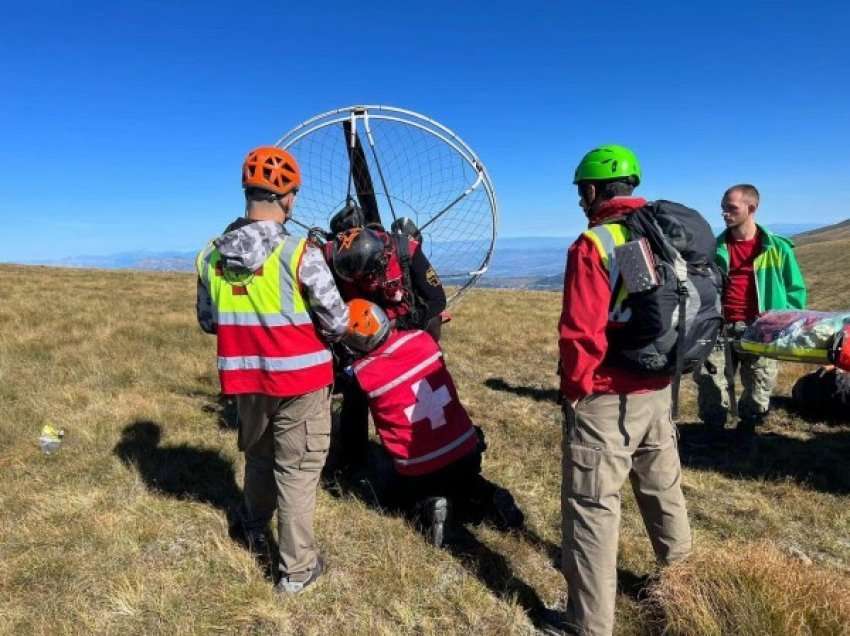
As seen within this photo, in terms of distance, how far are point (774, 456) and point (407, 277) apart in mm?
4727

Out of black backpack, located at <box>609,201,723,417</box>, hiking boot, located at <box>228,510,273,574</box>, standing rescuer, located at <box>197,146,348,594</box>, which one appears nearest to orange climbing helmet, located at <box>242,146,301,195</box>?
standing rescuer, located at <box>197,146,348,594</box>

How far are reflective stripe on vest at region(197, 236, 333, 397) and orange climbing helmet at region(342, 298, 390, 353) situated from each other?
1.68 ft

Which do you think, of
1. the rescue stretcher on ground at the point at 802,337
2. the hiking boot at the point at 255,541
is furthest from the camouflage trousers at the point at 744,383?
the hiking boot at the point at 255,541

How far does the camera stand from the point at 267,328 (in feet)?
11.7

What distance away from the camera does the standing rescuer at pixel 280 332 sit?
350cm

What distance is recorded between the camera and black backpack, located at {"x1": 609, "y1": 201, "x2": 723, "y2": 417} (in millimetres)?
2971

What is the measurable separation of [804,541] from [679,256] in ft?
10.8

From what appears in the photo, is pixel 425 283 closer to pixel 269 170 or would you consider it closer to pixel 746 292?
pixel 269 170

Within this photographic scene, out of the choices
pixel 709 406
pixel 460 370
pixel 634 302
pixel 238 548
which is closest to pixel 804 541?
pixel 709 406

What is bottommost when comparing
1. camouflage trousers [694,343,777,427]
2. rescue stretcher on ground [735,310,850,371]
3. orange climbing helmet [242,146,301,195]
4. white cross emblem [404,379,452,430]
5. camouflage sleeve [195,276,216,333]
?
camouflage trousers [694,343,777,427]

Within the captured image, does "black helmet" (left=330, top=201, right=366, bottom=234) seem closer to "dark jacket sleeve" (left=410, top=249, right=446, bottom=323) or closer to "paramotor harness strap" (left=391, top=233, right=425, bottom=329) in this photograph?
"paramotor harness strap" (left=391, top=233, right=425, bottom=329)

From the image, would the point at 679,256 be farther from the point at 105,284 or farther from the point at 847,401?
the point at 105,284

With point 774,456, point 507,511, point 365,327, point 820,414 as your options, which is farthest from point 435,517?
point 820,414

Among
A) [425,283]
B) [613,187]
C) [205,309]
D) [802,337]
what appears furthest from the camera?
[425,283]
